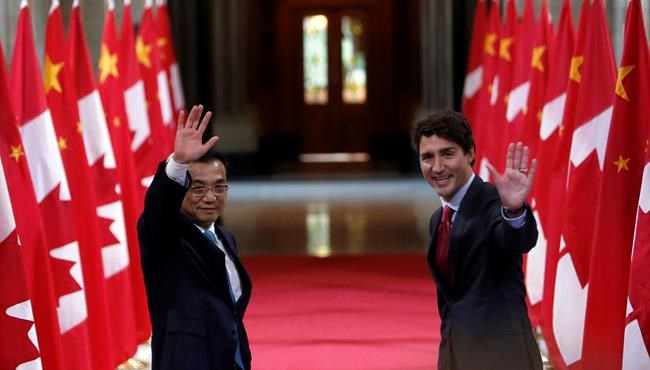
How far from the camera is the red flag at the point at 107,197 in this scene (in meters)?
6.88

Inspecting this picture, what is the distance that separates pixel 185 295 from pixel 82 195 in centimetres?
294

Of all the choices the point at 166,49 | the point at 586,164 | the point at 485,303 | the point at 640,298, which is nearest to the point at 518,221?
the point at 485,303

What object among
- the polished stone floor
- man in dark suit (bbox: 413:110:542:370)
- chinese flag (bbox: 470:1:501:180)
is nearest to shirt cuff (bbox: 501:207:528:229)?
man in dark suit (bbox: 413:110:542:370)

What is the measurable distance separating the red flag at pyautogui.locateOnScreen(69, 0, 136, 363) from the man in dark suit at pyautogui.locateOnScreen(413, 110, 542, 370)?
3.66 meters

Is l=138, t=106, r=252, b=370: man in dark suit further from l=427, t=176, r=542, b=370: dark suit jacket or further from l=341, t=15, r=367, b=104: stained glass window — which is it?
l=341, t=15, r=367, b=104: stained glass window

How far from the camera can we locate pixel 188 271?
12.1 ft

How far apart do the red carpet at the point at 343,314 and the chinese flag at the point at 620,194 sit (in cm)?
146

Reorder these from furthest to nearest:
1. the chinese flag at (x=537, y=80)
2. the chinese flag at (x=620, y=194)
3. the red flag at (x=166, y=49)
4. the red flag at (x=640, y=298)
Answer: the red flag at (x=166, y=49) < the chinese flag at (x=537, y=80) < the chinese flag at (x=620, y=194) < the red flag at (x=640, y=298)

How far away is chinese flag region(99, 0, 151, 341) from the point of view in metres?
7.53

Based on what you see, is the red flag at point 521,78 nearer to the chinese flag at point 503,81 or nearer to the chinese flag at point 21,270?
the chinese flag at point 503,81

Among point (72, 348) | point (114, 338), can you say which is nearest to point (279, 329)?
point (114, 338)

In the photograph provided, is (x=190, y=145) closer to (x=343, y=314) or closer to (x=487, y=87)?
(x=343, y=314)

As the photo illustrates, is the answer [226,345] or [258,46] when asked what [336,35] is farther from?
[226,345]

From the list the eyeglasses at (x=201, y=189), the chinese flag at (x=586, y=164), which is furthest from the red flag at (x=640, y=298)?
the eyeglasses at (x=201, y=189)
